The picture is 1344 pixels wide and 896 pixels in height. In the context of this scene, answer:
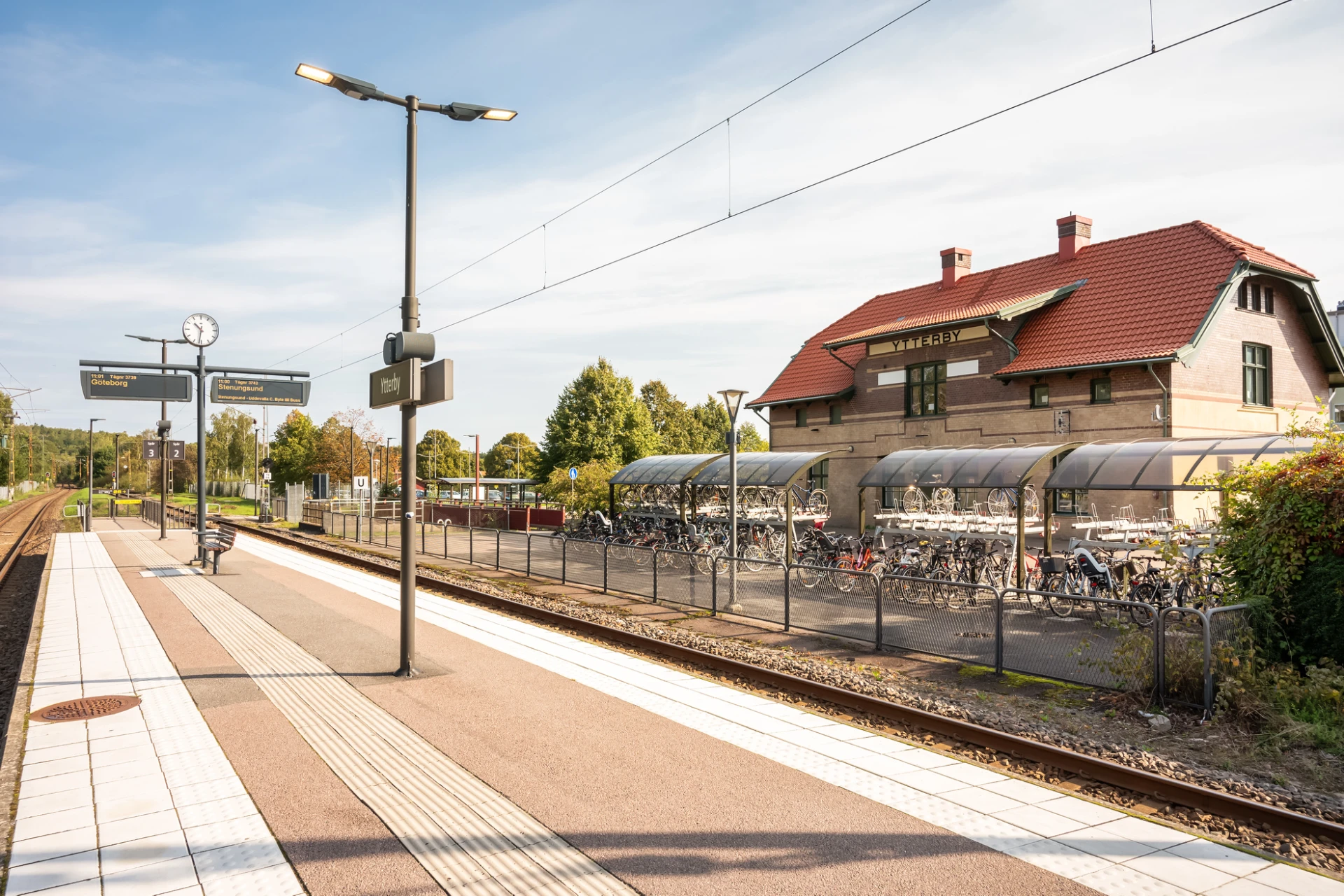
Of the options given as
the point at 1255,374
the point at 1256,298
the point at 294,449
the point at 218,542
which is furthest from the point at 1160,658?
the point at 294,449

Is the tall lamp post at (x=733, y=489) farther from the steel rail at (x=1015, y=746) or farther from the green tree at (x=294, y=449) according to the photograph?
the green tree at (x=294, y=449)

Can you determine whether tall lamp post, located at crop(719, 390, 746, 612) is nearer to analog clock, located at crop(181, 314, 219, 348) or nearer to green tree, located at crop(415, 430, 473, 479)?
analog clock, located at crop(181, 314, 219, 348)

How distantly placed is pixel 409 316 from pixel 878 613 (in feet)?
22.7

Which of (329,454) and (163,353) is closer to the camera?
(163,353)

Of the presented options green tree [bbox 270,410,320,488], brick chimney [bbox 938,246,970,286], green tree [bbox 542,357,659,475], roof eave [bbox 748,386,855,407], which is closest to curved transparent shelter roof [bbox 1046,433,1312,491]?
roof eave [bbox 748,386,855,407]

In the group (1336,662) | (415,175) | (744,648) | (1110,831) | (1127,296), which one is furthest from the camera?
(1127,296)

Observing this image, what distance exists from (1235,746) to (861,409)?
25.7 m

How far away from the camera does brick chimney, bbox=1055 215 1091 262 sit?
29.8 metres

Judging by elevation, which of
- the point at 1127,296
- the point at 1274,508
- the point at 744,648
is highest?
the point at 1127,296

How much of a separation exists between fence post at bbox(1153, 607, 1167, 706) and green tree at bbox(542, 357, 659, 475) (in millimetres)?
53172

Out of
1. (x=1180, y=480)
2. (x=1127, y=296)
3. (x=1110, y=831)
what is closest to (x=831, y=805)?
(x=1110, y=831)

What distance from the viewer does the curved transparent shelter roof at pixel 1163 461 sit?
14836 millimetres

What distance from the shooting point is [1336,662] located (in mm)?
8055

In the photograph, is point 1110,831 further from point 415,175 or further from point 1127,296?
point 1127,296
